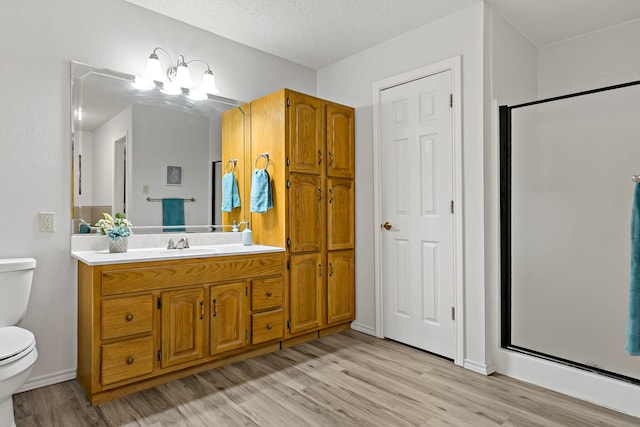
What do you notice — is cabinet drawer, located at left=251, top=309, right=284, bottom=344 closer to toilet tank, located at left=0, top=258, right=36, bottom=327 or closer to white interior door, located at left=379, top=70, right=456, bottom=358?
white interior door, located at left=379, top=70, right=456, bottom=358

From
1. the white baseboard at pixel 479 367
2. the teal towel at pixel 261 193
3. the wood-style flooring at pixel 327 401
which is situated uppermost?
the teal towel at pixel 261 193

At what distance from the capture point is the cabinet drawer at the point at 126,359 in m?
2.05

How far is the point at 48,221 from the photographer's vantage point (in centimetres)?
230

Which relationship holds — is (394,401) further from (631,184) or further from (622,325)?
(631,184)

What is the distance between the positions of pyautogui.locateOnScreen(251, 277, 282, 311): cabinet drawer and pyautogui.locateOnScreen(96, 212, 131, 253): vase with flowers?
0.89m

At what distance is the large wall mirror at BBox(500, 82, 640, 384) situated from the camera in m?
2.52

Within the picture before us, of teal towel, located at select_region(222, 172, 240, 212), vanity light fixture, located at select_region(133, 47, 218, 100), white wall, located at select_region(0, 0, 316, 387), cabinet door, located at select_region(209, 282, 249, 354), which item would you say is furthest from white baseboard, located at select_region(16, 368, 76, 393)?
vanity light fixture, located at select_region(133, 47, 218, 100)

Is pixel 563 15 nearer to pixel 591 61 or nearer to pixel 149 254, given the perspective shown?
pixel 591 61

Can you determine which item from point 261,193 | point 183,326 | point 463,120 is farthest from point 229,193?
point 463,120

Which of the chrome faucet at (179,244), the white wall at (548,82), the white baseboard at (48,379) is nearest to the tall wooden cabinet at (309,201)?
the chrome faucet at (179,244)

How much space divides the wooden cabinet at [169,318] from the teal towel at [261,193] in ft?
1.34

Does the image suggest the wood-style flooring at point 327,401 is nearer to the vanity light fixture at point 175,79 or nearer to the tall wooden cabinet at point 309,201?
the tall wooden cabinet at point 309,201

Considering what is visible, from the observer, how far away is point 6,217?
2.17 m

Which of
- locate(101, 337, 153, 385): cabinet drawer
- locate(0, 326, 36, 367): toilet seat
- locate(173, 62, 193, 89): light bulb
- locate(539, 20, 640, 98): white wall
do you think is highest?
locate(539, 20, 640, 98): white wall
